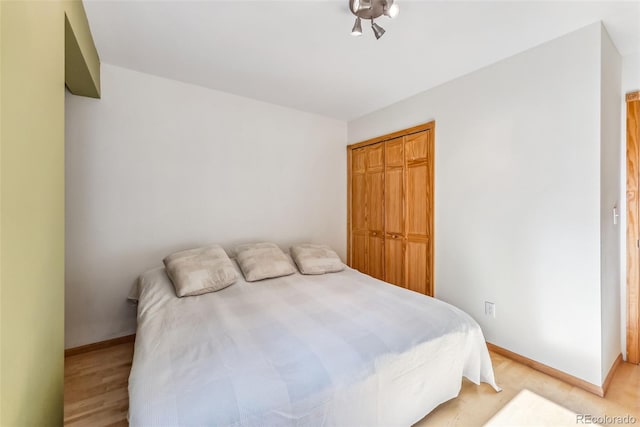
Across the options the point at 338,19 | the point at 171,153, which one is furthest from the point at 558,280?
the point at 171,153

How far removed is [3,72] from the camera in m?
0.71

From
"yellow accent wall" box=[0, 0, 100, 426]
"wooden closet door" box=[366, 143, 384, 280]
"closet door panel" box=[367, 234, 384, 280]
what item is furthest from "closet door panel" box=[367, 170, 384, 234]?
"yellow accent wall" box=[0, 0, 100, 426]

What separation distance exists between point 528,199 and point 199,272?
266 cm

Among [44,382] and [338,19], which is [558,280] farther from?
[44,382]

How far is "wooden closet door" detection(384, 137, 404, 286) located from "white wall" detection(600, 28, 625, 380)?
1578mm

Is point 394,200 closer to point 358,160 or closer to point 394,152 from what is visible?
point 394,152

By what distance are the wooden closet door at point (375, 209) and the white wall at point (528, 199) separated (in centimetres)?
74

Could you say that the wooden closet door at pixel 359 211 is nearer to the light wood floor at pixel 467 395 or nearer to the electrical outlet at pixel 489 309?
the electrical outlet at pixel 489 309

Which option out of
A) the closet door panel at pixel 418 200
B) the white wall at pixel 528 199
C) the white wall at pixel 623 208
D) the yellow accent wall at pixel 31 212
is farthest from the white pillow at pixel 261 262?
the white wall at pixel 623 208

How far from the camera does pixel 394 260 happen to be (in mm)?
3131

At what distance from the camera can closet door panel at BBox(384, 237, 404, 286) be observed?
3.06m

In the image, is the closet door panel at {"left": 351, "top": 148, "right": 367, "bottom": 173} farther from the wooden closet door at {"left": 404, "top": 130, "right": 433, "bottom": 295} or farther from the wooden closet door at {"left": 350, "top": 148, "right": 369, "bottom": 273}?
the wooden closet door at {"left": 404, "top": 130, "right": 433, "bottom": 295}

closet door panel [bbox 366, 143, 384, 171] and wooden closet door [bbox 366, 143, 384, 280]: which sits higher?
closet door panel [bbox 366, 143, 384, 171]

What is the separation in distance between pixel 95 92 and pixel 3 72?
187 centimetres
